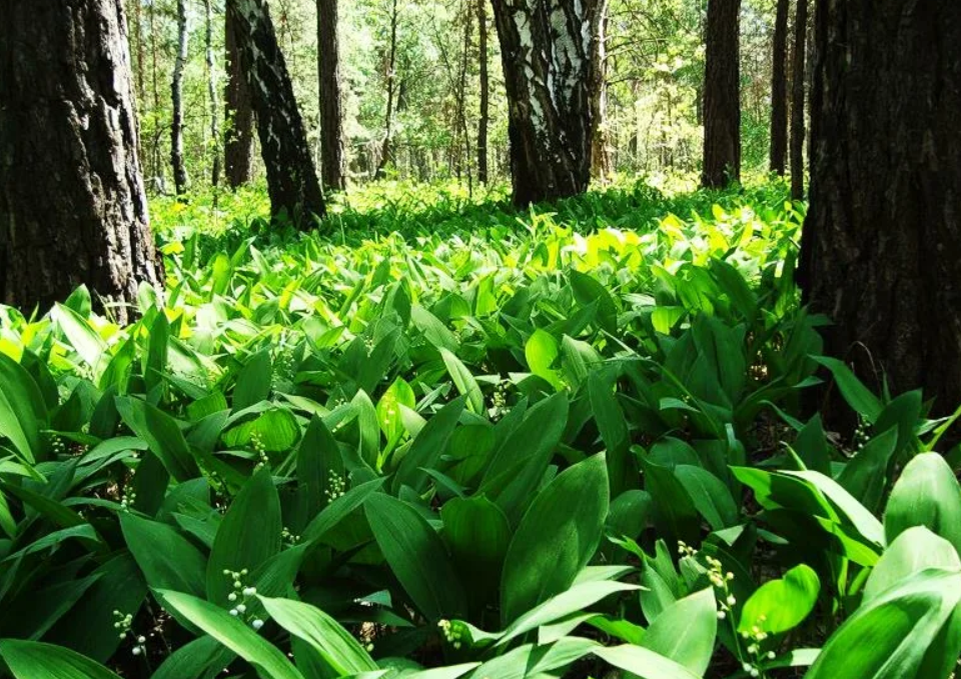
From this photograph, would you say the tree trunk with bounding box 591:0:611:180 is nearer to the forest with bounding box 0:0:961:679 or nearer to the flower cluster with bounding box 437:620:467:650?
the forest with bounding box 0:0:961:679

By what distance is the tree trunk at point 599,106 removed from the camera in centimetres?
1252

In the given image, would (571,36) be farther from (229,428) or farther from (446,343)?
(229,428)

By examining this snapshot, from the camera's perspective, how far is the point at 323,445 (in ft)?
5.14

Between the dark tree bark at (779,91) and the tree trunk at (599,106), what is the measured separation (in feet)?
8.78

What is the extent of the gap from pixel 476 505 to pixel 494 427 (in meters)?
0.52

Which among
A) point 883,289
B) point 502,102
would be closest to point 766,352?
point 883,289

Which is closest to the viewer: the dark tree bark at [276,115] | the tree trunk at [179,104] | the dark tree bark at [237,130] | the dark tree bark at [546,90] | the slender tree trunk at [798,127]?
the slender tree trunk at [798,127]

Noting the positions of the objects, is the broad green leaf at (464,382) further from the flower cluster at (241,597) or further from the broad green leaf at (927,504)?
the broad green leaf at (927,504)

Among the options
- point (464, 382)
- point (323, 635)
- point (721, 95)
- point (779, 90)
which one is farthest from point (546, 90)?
point (779, 90)

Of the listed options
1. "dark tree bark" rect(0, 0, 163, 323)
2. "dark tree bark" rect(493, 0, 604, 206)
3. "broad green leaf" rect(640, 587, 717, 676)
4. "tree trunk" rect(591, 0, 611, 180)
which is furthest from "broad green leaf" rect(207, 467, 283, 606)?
"tree trunk" rect(591, 0, 611, 180)

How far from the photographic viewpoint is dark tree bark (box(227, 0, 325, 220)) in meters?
6.85

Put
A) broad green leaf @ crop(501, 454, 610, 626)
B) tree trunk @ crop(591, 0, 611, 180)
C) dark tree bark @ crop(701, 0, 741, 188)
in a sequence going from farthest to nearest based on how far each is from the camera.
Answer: tree trunk @ crop(591, 0, 611, 180) < dark tree bark @ crop(701, 0, 741, 188) < broad green leaf @ crop(501, 454, 610, 626)

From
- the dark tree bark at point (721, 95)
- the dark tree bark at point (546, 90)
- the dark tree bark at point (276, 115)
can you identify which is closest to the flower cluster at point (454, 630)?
the dark tree bark at point (276, 115)

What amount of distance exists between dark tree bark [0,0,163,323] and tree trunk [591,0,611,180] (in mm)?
9507
